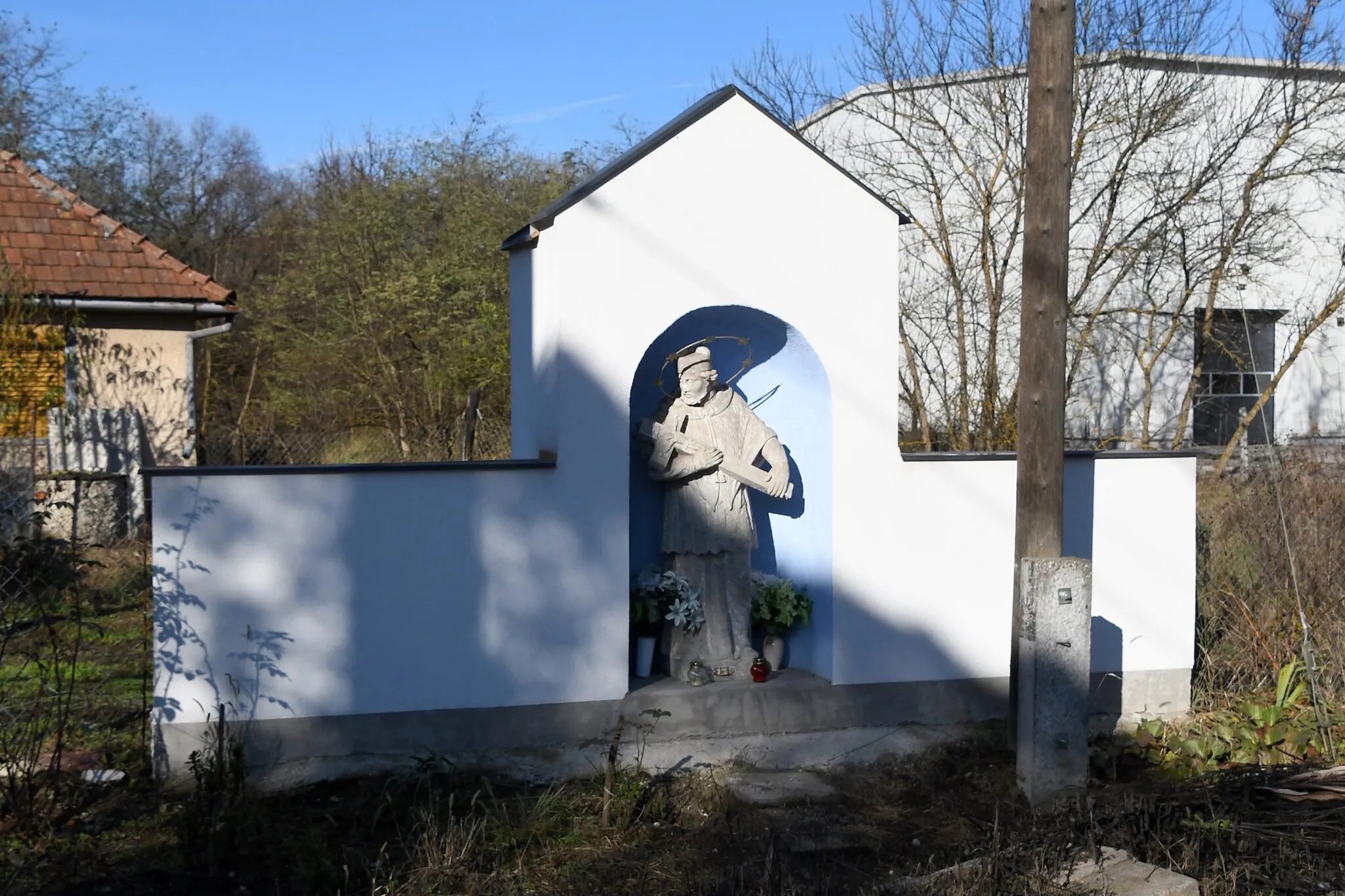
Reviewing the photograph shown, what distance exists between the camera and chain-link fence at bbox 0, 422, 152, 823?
5.40m

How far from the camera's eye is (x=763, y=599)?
23.3 ft

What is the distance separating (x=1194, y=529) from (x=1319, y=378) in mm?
9598

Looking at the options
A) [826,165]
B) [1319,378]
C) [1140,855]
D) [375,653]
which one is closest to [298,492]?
[375,653]

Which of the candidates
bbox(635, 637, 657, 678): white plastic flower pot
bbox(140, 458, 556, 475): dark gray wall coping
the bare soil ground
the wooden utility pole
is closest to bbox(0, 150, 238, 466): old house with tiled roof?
bbox(140, 458, 556, 475): dark gray wall coping

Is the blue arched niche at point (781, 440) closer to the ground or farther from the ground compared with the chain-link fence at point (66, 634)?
farther from the ground

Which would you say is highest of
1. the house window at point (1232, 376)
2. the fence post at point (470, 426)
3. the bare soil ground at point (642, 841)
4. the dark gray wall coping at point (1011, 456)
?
the house window at point (1232, 376)

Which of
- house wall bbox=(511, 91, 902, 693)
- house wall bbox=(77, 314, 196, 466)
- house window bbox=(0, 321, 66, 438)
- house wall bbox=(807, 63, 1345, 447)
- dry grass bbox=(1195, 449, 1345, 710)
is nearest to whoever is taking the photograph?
house wall bbox=(511, 91, 902, 693)

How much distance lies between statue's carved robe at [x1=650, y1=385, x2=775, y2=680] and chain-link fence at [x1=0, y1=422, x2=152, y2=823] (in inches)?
110

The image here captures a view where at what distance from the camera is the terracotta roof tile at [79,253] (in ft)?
38.8

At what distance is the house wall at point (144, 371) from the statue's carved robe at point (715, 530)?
279 inches

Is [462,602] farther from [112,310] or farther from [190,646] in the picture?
[112,310]

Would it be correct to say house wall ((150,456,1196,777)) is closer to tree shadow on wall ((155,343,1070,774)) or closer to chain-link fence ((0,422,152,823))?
tree shadow on wall ((155,343,1070,774))

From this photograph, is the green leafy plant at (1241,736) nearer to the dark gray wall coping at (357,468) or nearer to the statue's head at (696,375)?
the statue's head at (696,375)

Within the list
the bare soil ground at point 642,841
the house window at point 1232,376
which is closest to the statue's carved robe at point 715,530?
the bare soil ground at point 642,841
